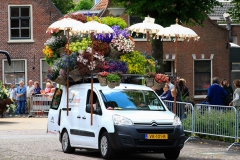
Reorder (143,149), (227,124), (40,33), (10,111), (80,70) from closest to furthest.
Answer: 1. (143,149)
2. (80,70)
3. (227,124)
4. (10,111)
5. (40,33)

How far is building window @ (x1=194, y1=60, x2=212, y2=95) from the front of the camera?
43750 mm

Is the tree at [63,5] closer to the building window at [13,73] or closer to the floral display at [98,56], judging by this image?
the building window at [13,73]

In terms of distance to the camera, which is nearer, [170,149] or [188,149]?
[170,149]

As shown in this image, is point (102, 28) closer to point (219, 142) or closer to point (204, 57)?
point (219, 142)

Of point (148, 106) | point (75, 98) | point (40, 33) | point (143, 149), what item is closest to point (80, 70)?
point (75, 98)

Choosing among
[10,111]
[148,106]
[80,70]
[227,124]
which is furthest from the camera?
[10,111]

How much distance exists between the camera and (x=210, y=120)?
19.0m

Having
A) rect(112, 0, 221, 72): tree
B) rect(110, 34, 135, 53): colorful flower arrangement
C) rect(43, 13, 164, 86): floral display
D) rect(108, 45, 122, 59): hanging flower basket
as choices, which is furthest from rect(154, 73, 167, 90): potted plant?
rect(112, 0, 221, 72): tree

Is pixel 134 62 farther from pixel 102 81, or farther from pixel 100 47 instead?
pixel 102 81

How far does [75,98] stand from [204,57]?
1082 inches

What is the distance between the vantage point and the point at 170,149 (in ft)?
49.3

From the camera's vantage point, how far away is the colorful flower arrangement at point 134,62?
57.3 feet

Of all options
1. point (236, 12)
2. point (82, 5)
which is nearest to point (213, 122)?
point (236, 12)

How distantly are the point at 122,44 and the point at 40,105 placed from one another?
1818 cm
